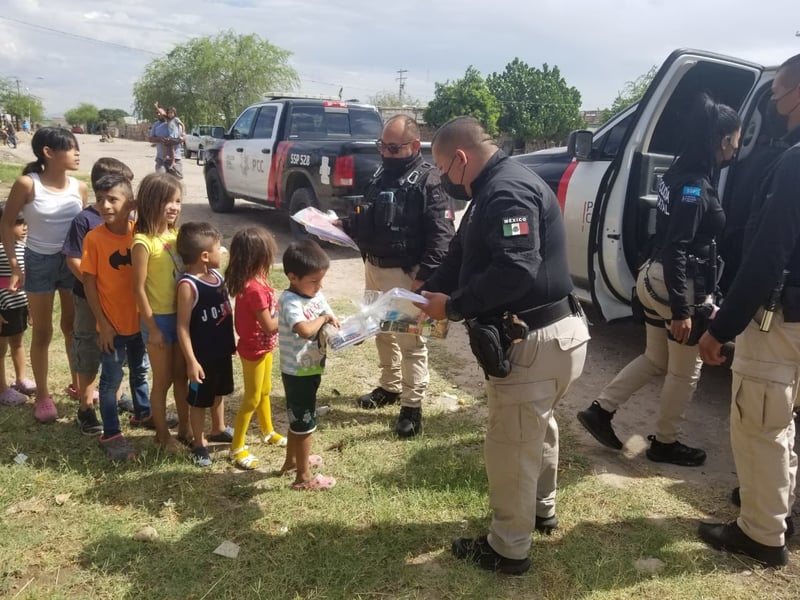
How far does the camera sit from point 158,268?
2.99 m

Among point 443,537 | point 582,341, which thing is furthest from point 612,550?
point 582,341

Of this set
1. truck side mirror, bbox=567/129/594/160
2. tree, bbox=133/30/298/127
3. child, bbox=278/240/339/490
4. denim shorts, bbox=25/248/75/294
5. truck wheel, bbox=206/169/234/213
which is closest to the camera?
child, bbox=278/240/339/490

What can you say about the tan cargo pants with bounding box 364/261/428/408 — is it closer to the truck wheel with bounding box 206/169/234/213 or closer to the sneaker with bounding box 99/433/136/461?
the sneaker with bounding box 99/433/136/461

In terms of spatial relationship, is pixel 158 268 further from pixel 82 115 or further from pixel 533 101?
pixel 82 115

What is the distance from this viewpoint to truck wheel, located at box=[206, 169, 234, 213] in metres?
10.9

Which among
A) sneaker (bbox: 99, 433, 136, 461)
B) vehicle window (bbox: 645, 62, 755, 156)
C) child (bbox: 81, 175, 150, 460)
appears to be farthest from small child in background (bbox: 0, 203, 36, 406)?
vehicle window (bbox: 645, 62, 755, 156)

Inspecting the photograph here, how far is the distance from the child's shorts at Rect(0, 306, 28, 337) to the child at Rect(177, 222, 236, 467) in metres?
1.37

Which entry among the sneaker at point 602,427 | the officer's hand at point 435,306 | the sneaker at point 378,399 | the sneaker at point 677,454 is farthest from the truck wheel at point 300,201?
the officer's hand at point 435,306

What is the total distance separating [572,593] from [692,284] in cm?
166

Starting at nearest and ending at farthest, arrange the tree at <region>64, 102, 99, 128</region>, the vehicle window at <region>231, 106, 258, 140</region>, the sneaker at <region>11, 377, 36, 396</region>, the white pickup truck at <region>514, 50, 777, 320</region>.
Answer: the sneaker at <region>11, 377, 36, 396</region>
the white pickup truck at <region>514, 50, 777, 320</region>
the vehicle window at <region>231, 106, 258, 140</region>
the tree at <region>64, 102, 99, 128</region>

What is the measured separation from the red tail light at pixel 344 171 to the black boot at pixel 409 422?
4.52m

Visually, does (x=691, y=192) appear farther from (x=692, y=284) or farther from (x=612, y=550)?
(x=612, y=550)

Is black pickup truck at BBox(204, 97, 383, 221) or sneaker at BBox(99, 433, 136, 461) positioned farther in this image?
black pickup truck at BBox(204, 97, 383, 221)

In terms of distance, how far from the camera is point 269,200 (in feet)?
29.9
